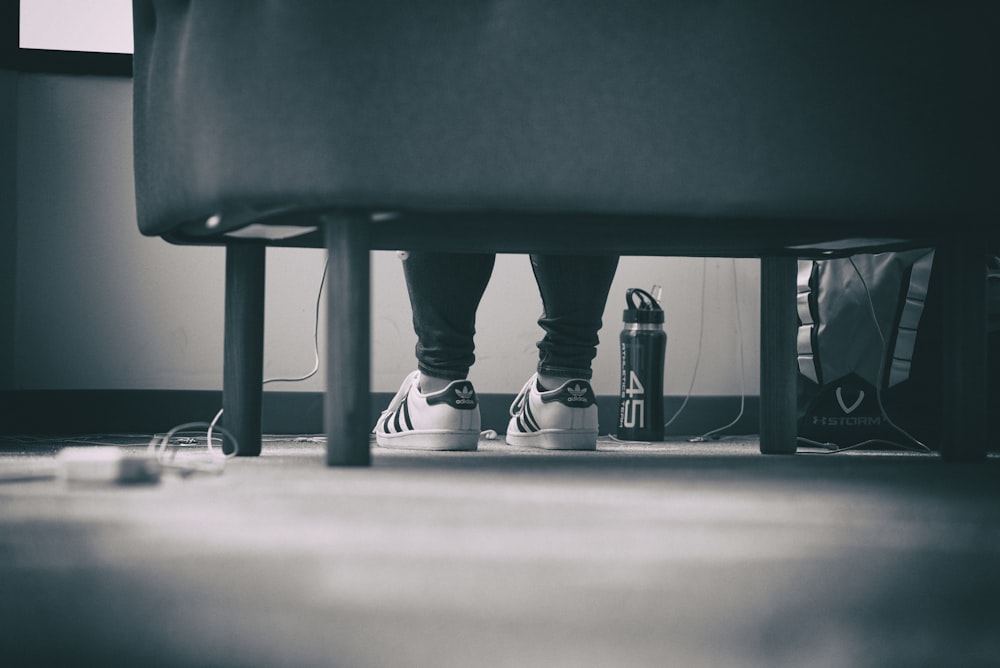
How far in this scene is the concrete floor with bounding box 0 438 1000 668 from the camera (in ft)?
2.04

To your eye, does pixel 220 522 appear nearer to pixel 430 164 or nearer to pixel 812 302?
pixel 430 164

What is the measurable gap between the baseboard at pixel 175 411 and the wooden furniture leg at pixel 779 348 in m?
1.02

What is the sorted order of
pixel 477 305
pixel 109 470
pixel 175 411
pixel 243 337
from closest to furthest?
pixel 109 470
pixel 243 337
pixel 477 305
pixel 175 411

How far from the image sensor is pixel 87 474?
81 centimetres

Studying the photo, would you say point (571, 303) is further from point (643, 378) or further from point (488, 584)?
point (488, 584)

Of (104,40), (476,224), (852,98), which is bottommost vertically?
(476,224)

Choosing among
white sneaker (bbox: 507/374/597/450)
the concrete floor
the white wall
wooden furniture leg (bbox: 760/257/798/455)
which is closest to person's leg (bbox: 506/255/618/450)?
white sneaker (bbox: 507/374/597/450)

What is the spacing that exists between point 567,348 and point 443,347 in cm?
20

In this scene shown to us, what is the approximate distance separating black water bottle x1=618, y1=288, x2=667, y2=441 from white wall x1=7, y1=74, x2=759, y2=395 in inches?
12.6

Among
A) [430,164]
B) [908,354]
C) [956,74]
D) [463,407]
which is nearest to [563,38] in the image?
[430,164]

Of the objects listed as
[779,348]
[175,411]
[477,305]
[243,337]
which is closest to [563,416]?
[477,305]

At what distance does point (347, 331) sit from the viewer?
85 centimetres

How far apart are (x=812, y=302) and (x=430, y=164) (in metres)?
1.24

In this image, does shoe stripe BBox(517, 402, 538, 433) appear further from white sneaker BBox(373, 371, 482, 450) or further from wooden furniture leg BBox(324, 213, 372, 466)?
wooden furniture leg BBox(324, 213, 372, 466)
